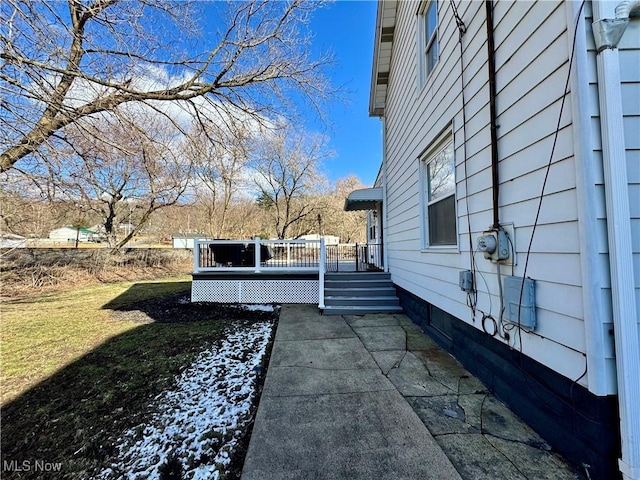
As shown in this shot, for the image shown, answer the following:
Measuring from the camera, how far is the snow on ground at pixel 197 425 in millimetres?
1860

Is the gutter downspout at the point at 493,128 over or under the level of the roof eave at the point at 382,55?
under

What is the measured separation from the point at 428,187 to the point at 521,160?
2215mm

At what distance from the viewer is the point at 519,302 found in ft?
6.96

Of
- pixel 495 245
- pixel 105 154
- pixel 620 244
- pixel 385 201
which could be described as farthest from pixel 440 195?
pixel 105 154

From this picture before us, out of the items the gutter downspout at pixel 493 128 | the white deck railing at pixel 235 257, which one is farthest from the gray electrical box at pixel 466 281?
the white deck railing at pixel 235 257

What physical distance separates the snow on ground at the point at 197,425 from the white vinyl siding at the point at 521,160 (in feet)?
7.83

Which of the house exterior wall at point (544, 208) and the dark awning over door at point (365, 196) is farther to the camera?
the dark awning over door at point (365, 196)

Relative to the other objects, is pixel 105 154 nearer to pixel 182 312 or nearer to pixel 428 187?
pixel 182 312

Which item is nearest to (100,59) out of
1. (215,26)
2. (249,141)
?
(215,26)

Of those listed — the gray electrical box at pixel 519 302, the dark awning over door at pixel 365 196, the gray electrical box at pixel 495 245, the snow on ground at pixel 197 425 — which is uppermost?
the dark awning over door at pixel 365 196

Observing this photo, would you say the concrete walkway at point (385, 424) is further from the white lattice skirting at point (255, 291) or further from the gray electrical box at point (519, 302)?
the white lattice skirting at point (255, 291)

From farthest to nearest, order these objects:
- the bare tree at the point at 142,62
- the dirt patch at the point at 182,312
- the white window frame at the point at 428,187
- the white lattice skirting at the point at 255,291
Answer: the white lattice skirting at the point at 255,291 → the dirt patch at the point at 182,312 → the bare tree at the point at 142,62 → the white window frame at the point at 428,187

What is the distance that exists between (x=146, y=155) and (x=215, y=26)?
3.01 meters

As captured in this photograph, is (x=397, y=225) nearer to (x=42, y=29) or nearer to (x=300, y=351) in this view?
(x=300, y=351)
